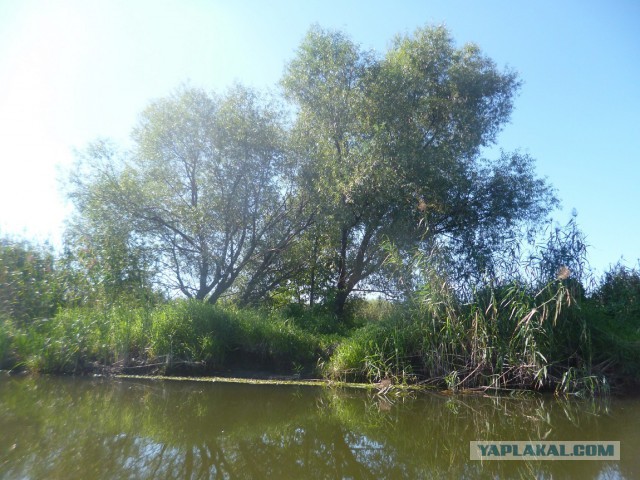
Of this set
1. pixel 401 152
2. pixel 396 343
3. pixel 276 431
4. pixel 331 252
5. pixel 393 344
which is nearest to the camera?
pixel 276 431

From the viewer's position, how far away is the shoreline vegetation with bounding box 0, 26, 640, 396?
8609 mm

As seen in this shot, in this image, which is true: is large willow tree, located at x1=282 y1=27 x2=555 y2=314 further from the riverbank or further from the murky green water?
the murky green water

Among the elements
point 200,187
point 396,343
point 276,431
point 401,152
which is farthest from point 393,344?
point 200,187

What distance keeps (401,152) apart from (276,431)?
26.9 ft

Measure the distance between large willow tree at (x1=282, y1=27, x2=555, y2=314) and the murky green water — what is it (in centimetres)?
556

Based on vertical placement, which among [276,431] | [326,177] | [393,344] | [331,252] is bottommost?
[276,431]

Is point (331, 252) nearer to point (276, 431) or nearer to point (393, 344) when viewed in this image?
point (393, 344)

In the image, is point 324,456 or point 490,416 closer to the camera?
point 324,456

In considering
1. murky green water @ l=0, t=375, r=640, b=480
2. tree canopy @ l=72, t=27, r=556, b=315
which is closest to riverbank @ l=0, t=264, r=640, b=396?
murky green water @ l=0, t=375, r=640, b=480

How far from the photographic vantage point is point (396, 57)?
14.1 meters

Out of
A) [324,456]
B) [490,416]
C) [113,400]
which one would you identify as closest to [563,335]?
[490,416]

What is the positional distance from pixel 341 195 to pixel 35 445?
870cm

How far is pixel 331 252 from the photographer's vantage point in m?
14.3

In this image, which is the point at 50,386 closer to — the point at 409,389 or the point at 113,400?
the point at 113,400
